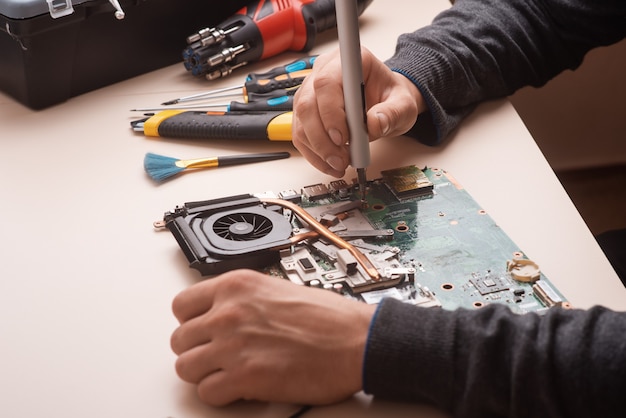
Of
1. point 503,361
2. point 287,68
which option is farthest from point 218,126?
point 503,361

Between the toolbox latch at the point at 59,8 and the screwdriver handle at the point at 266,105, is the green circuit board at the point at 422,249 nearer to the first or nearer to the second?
the screwdriver handle at the point at 266,105

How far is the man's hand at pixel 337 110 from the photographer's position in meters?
1.05

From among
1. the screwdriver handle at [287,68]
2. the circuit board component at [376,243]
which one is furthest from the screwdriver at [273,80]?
the circuit board component at [376,243]

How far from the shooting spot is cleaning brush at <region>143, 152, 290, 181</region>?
3.74 feet

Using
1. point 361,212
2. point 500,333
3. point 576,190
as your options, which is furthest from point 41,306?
point 576,190

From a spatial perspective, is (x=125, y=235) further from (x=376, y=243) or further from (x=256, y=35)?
(x=256, y=35)

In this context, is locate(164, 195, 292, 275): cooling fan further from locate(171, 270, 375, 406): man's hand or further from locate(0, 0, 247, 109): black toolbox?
locate(0, 0, 247, 109): black toolbox

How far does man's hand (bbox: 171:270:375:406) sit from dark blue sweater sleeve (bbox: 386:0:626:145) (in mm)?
479

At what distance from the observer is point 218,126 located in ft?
4.01

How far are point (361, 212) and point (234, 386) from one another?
13.8 inches

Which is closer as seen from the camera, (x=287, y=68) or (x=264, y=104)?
(x=264, y=104)

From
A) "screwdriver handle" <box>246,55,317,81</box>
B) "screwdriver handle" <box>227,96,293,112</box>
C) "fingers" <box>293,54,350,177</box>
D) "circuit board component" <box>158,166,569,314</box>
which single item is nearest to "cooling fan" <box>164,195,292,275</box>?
"circuit board component" <box>158,166,569,314</box>

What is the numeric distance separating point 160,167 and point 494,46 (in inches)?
23.0

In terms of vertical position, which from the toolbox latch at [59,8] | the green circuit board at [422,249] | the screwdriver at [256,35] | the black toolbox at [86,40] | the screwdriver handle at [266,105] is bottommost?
the green circuit board at [422,249]
